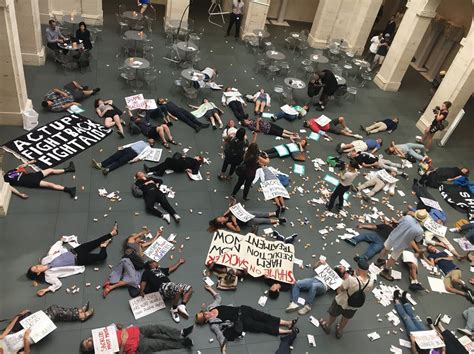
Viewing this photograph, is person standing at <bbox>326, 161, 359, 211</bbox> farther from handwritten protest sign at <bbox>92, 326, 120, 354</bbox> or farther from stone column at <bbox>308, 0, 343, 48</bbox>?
stone column at <bbox>308, 0, 343, 48</bbox>

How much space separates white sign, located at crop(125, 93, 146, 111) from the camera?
41.4 ft

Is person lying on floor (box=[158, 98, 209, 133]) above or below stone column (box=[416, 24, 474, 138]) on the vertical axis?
below

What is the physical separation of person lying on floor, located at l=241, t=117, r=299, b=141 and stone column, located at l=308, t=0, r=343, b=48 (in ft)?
29.5

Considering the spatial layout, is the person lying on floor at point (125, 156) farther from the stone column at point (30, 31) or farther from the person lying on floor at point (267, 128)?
the stone column at point (30, 31)

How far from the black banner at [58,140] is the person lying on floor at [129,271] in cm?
358

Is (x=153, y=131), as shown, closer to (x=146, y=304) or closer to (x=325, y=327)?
(x=146, y=304)

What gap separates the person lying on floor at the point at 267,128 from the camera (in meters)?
13.2

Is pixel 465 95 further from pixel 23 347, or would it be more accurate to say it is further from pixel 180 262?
pixel 23 347

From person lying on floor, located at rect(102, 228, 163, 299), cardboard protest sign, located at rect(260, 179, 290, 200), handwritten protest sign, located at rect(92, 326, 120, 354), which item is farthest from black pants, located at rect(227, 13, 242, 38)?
handwritten protest sign, located at rect(92, 326, 120, 354)

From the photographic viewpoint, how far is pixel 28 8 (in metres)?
12.5

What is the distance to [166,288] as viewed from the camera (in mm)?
7801

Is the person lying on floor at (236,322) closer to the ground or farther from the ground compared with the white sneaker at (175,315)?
farther from the ground

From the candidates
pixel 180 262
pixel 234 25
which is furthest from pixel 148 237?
pixel 234 25

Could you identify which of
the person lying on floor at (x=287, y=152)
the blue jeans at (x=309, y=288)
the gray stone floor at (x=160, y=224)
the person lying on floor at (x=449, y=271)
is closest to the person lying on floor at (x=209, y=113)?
the gray stone floor at (x=160, y=224)
